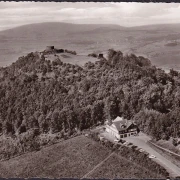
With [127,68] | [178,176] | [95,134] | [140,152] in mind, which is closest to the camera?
[178,176]

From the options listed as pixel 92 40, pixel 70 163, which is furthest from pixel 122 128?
pixel 92 40

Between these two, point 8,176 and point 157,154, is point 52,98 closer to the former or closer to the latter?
point 8,176

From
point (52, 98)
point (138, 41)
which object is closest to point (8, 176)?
point (52, 98)

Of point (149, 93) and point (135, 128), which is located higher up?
point (149, 93)

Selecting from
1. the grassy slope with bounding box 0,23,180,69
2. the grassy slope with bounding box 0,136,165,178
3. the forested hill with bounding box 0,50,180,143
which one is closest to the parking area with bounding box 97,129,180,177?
the forested hill with bounding box 0,50,180,143

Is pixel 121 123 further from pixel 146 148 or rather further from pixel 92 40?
pixel 92 40

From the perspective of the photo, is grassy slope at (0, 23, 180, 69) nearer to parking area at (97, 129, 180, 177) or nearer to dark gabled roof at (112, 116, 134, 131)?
dark gabled roof at (112, 116, 134, 131)

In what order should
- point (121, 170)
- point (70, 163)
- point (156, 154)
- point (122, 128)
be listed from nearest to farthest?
point (121, 170), point (70, 163), point (156, 154), point (122, 128)
